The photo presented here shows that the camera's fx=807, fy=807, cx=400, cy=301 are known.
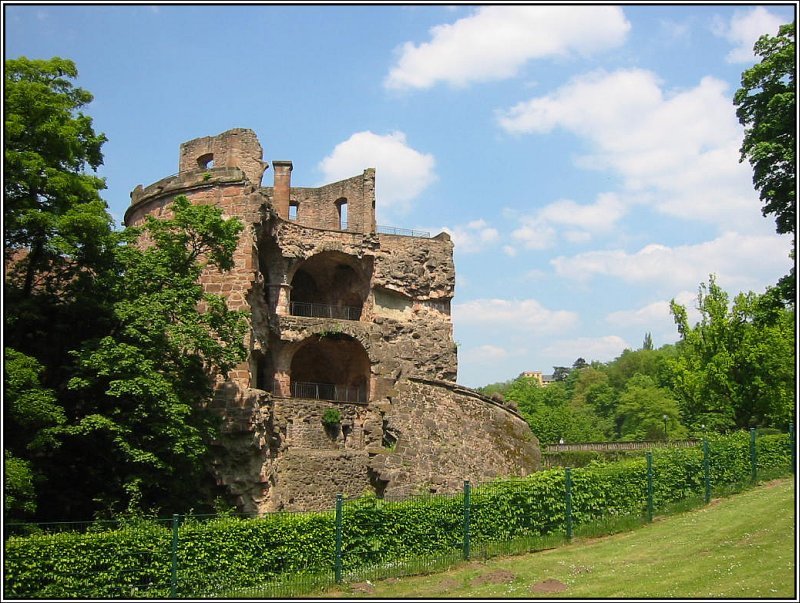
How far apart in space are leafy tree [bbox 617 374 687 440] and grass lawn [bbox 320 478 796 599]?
46415 millimetres

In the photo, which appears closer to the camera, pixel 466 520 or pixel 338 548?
pixel 338 548

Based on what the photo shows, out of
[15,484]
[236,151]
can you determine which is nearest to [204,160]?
[236,151]

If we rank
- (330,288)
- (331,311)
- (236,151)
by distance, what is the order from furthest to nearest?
1. (330,288)
2. (331,311)
3. (236,151)

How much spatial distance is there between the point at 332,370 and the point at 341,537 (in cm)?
2064

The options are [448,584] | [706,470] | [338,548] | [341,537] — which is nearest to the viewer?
[448,584]

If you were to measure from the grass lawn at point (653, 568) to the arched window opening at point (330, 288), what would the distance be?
20.7m

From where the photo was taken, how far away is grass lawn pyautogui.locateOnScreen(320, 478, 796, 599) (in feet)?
47.8

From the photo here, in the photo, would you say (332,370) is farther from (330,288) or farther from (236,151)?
(236,151)

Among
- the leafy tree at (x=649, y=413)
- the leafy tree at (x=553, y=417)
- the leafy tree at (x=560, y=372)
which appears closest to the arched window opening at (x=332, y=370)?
the leafy tree at (x=553, y=417)

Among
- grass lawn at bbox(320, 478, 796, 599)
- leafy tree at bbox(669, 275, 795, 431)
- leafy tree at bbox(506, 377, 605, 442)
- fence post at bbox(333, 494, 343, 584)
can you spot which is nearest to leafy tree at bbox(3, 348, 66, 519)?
fence post at bbox(333, 494, 343, 584)

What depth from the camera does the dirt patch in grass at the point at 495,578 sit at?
16714 mm

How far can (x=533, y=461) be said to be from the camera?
28.8 metres

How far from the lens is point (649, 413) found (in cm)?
7119

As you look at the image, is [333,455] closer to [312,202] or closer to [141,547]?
[141,547]
